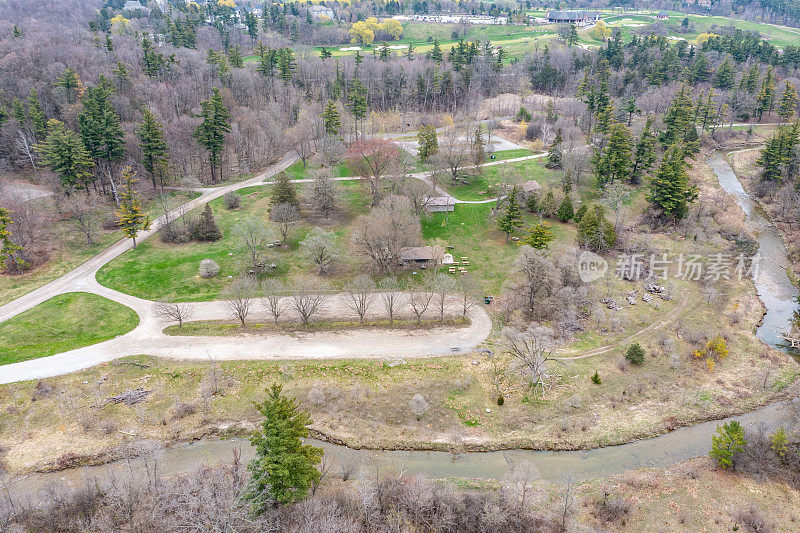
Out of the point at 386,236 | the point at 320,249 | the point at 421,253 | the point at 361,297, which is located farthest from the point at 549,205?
the point at 361,297

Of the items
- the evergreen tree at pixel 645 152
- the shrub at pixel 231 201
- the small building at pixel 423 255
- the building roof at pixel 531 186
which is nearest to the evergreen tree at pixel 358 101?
the shrub at pixel 231 201

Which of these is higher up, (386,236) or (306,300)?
(386,236)

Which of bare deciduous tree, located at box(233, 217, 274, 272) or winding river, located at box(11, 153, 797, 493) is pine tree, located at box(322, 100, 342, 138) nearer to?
bare deciduous tree, located at box(233, 217, 274, 272)

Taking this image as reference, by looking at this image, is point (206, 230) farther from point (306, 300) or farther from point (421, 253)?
point (421, 253)

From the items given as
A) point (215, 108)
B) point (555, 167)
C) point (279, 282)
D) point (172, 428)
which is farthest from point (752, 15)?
point (172, 428)

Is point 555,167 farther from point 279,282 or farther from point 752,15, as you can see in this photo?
point 752,15
